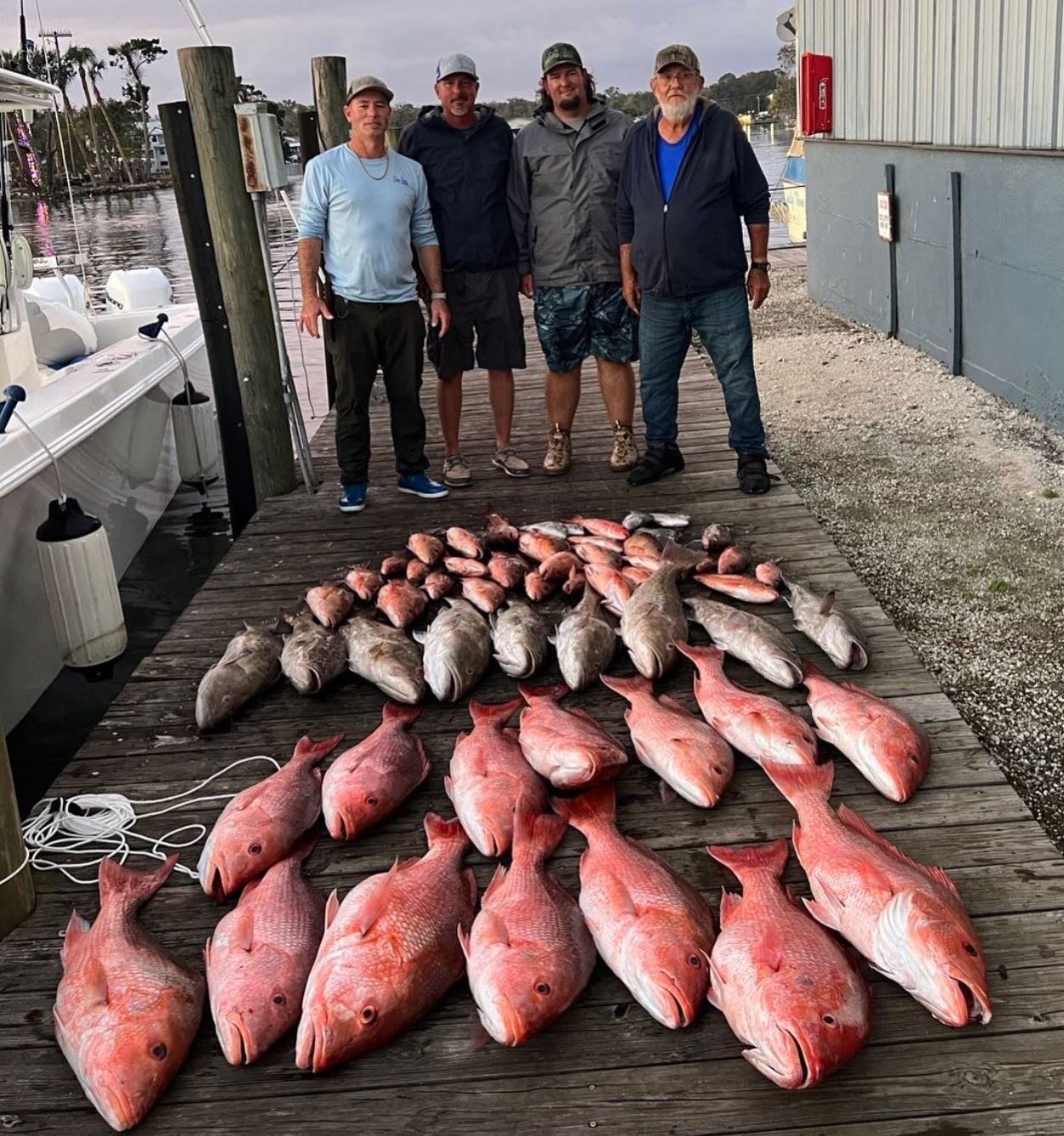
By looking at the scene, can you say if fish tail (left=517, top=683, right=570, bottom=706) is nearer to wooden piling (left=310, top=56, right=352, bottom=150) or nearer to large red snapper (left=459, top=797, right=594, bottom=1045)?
large red snapper (left=459, top=797, right=594, bottom=1045)

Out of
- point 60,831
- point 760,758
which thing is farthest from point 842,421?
point 60,831

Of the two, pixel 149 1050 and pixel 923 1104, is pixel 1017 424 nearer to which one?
pixel 923 1104

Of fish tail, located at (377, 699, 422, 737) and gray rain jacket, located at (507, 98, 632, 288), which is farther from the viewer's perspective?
gray rain jacket, located at (507, 98, 632, 288)

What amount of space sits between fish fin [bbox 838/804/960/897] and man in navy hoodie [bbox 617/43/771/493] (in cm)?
313

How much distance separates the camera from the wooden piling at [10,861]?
2.79 m

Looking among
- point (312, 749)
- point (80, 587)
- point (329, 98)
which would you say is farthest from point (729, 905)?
point (329, 98)

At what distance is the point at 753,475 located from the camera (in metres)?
5.78

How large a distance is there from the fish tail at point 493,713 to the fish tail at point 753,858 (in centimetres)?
88

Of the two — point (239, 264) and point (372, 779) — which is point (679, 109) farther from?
point (372, 779)

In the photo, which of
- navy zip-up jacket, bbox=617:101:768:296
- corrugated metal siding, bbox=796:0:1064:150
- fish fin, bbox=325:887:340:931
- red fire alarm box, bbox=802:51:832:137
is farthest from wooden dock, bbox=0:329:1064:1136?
red fire alarm box, bbox=802:51:832:137

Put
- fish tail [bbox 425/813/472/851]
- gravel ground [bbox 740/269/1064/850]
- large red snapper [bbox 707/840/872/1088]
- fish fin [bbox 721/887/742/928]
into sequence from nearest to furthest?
large red snapper [bbox 707/840/872/1088]
fish fin [bbox 721/887/742/928]
fish tail [bbox 425/813/472/851]
gravel ground [bbox 740/269/1064/850]

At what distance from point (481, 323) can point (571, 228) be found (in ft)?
2.25

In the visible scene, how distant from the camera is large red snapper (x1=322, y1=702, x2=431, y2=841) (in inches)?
119

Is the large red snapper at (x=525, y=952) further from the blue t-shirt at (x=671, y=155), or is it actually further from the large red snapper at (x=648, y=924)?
the blue t-shirt at (x=671, y=155)
